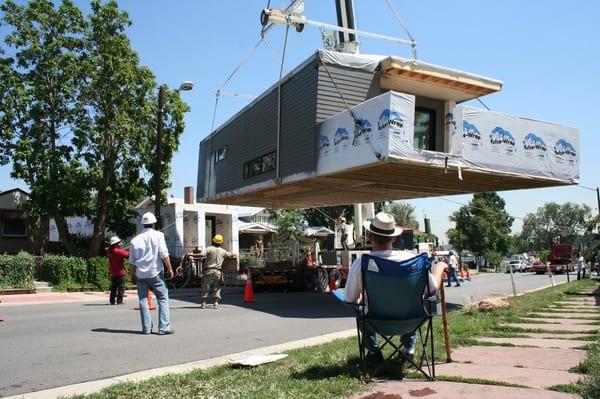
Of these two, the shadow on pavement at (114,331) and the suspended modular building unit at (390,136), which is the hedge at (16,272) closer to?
the suspended modular building unit at (390,136)

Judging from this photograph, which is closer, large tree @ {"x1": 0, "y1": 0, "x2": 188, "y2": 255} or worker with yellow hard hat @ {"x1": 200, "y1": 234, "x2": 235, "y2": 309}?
worker with yellow hard hat @ {"x1": 200, "y1": 234, "x2": 235, "y2": 309}

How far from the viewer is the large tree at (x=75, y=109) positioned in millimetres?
23094

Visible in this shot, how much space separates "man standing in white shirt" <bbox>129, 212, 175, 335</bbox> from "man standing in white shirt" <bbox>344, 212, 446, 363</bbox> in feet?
14.1

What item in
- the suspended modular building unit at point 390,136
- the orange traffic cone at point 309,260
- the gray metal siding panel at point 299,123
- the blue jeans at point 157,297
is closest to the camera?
the blue jeans at point 157,297

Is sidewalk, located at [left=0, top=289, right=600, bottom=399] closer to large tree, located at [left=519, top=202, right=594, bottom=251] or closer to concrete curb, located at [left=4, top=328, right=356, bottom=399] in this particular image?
concrete curb, located at [left=4, top=328, right=356, bottom=399]

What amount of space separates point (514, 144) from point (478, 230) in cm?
6084

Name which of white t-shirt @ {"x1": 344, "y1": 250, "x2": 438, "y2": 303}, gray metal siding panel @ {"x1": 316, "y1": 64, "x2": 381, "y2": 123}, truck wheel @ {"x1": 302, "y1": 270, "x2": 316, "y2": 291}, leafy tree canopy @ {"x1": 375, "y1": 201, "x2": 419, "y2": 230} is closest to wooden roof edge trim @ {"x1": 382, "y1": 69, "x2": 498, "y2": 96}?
gray metal siding panel @ {"x1": 316, "y1": 64, "x2": 381, "y2": 123}

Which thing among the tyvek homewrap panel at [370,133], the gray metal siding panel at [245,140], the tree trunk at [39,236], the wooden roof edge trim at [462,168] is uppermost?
the gray metal siding panel at [245,140]

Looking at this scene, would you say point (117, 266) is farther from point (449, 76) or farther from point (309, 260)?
point (449, 76)

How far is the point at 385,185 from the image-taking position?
18578 mm

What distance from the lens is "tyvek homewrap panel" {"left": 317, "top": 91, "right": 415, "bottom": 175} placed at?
1307 centimetres

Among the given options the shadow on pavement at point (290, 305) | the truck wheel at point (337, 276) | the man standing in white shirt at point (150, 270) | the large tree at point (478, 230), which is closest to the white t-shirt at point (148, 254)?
the man standing in white shirt at point (150, 270)

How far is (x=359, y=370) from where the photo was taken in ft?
18.4

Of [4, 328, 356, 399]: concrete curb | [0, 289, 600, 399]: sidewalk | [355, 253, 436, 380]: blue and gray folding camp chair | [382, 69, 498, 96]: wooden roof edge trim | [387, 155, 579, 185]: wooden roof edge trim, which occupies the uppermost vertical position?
[382, 69, 498, 96]: wooden roof edge trim
